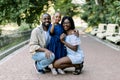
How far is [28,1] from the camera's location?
86.2ft

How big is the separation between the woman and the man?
0.30 metres

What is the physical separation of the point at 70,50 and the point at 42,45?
734 millimetres

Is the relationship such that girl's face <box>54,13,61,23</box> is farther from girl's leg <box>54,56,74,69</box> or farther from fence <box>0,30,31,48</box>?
fence <box>0,30,31,48</box>

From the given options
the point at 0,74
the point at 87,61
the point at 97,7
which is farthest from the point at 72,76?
the point at 97,7

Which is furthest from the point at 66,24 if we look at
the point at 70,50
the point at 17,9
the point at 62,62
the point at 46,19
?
the point at 17,9

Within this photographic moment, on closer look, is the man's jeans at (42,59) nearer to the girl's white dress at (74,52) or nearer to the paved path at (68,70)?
the paved path at (68,70)

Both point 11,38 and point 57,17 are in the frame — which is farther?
point 11,38

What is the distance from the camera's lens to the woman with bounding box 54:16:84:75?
8.89 metres

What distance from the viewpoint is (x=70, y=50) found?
29.6 feet

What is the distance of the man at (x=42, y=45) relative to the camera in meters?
8.84

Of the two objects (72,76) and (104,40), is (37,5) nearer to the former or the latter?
Answer: (104,40)

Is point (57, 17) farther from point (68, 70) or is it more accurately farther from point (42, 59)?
point (68, 70)

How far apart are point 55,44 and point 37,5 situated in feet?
63.8

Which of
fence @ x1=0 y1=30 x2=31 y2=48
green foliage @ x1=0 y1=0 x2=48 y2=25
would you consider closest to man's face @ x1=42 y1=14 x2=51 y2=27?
fence @ x1=0 y1=30 x2=31 y2=48
